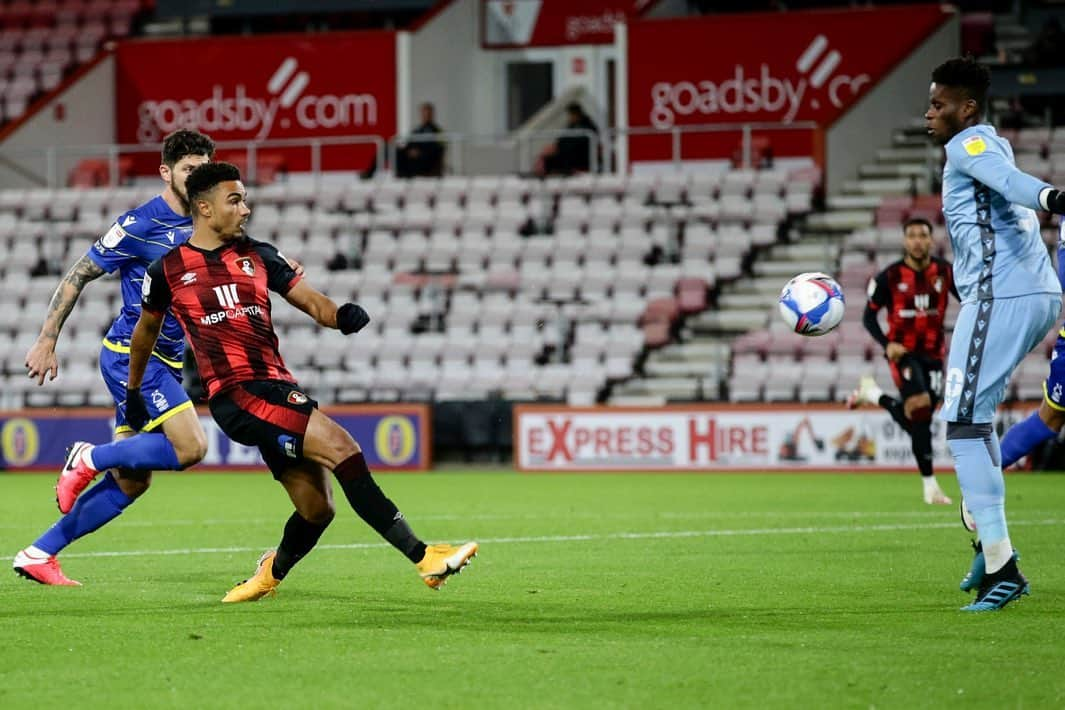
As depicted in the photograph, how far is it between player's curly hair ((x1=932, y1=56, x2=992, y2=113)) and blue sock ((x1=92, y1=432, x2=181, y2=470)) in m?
3.93

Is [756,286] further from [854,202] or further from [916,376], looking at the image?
[916,376]

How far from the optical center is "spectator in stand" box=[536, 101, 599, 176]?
84.5 feet

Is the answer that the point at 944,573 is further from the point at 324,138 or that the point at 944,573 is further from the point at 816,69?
the point at 324,138

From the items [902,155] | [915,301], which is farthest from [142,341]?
[902,155]

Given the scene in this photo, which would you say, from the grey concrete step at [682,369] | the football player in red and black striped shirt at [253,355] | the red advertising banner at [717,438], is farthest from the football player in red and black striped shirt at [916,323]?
the grey concrete step at [682,369]

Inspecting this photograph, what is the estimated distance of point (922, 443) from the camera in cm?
1454

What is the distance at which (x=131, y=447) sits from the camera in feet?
28.6

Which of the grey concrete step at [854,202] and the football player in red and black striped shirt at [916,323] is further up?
the grey concrete step at [854,202]

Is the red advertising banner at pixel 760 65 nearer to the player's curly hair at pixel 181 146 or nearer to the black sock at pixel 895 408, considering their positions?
the black sock at pixel 895 408

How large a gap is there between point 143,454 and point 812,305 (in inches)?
133

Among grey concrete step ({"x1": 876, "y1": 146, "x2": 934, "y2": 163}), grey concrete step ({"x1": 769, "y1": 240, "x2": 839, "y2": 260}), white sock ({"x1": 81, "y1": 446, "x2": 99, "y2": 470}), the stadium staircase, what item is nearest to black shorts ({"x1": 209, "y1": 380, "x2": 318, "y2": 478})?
white sock ({"x1": 81, "y1": 446, "x2": 99, "y2": 470})

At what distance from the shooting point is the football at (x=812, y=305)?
908 cm

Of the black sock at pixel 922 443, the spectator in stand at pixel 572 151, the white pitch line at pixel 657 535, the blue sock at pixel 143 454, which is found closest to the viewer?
the blue sock at pixel 143 454

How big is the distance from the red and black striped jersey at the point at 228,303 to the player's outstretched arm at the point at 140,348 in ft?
0.74
